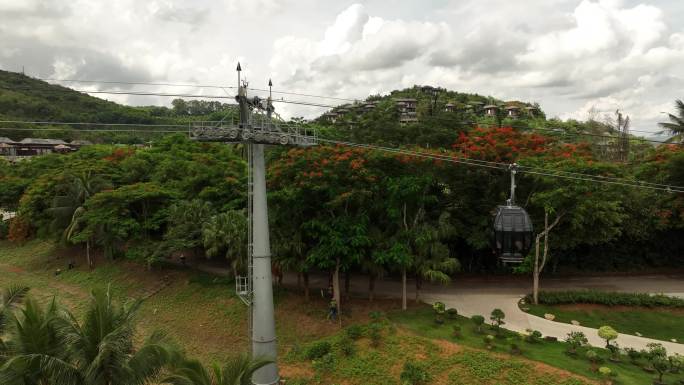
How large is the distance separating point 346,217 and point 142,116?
86.1 meters

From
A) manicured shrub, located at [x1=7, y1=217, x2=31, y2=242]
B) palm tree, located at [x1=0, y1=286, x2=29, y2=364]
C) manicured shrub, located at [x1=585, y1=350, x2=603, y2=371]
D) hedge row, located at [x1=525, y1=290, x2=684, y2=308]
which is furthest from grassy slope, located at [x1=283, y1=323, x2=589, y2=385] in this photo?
manicured shrub, located at [x1=7, y1=217, x2=31, y2=242]

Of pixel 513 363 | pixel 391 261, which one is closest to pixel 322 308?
pixel 391 261

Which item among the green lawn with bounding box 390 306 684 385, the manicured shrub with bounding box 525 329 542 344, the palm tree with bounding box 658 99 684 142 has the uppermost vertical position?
the palm tree with bounding box 658 99 684 142

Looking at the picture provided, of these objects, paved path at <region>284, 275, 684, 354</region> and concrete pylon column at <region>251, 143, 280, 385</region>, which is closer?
concrete pylon column at <region>251, 143, 280, 385</region>

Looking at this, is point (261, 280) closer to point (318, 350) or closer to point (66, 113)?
point (318, 350)

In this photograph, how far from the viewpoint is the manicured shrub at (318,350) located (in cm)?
1648

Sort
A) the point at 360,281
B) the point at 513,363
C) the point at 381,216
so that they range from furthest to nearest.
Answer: the point at 360,281
the point at 381,216
the point at 513,363

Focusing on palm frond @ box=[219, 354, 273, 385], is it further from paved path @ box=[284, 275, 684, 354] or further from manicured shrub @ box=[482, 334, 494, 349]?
paved path @ box=[284, 275, 684, 354]

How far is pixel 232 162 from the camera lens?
29.6m

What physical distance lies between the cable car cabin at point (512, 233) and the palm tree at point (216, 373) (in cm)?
647

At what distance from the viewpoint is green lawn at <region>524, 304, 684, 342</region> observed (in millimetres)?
18734

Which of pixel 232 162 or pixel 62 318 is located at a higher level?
pixel 232 162

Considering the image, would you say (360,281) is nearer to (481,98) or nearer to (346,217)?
(346,217)

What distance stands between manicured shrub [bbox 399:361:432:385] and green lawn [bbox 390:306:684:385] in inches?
102
